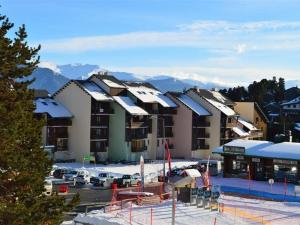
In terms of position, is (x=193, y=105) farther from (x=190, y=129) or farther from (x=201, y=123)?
(x=190, y=129)

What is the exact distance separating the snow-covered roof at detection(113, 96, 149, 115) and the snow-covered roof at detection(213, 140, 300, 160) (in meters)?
18.5

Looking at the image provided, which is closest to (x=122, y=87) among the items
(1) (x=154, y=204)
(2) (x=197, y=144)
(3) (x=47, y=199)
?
(2) (x=197, y=144)

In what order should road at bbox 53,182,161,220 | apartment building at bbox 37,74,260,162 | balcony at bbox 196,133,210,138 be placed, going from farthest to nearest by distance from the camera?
balcony at bbox 196,133,210,138, apartment building at bbox 37,74,260,162, road at bbox 53,182,161,220

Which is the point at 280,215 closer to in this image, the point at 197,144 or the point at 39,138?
the point at 39,138

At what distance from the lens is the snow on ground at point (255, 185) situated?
4581 cm

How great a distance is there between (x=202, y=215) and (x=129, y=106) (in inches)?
1575

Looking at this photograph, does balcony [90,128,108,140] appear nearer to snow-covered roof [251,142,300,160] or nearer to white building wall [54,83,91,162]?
white building wall [54,83,91,162]

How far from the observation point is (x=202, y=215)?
1257 inches

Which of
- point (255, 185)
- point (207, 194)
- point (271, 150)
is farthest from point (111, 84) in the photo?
point (207, 194)

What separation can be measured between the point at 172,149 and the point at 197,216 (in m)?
48.7

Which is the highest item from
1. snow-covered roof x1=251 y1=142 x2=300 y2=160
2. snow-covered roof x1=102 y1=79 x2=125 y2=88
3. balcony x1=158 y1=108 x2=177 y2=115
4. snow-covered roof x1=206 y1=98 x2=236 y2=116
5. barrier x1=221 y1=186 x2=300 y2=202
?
snow-covered roof x1=102 y1=79 x2=125 y2=88

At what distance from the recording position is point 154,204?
34875 mm

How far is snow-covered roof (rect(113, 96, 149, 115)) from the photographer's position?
69750 millimetres

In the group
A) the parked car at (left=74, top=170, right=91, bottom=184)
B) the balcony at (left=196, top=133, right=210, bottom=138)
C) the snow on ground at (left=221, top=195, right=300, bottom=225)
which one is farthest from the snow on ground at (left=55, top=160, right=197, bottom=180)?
the snow on ground at (left=221, top=195, right=300, bottom=225)
